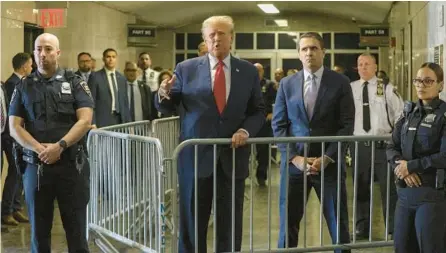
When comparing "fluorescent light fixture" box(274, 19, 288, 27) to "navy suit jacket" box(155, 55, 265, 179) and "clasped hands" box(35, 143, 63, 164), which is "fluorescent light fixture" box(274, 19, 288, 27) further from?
"clasped hands" box(35, 143, 63, 164)

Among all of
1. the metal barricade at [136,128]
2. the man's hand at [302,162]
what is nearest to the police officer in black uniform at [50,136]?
the man's hand at [302,162]

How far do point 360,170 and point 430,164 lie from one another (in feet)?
7.61

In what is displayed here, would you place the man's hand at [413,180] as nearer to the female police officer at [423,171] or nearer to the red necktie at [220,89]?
the female police officer at [423,171]

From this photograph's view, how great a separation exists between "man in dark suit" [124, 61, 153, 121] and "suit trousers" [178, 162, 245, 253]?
4.60 m

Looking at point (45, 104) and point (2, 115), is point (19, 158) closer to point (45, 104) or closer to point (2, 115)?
point (45, 104)

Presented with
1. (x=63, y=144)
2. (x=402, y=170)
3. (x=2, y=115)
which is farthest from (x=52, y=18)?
(x=402, y=170)

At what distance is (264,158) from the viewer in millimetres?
11016

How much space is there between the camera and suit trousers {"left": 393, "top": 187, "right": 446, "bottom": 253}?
4.52m

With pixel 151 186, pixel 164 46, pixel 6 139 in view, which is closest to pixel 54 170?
pixel 151 186

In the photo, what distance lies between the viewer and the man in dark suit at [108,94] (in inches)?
353

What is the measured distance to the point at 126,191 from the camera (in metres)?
6.08

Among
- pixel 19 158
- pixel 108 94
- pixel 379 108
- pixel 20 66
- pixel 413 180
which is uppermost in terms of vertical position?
pixel 20 66

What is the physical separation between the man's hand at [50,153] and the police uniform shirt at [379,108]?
10.6 ft

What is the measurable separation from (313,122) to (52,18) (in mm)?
6846
